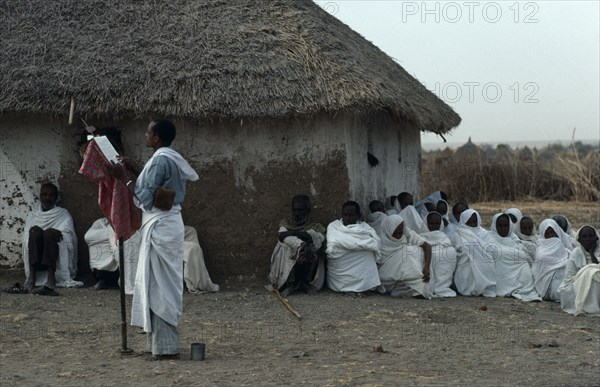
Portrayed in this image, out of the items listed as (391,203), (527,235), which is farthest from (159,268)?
(527,235)

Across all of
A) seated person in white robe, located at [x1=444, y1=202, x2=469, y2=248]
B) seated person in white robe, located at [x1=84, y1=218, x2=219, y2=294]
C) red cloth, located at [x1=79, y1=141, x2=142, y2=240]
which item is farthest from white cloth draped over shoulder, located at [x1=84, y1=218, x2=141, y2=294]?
seated person in white robe, located at [x1=444, y1=202, x2=469, y2=248]

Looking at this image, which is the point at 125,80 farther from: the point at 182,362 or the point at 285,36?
the point at 182,362

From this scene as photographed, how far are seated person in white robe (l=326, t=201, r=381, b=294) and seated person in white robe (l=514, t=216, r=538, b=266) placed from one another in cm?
180

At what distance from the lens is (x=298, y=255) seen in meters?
8.52

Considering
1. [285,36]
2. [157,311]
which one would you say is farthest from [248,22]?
[157,311]

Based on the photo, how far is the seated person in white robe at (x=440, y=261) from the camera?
895 cm

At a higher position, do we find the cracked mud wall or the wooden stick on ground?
the cracked mud wall

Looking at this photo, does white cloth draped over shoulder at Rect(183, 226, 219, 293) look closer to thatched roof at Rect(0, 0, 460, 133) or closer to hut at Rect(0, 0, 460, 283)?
hut at Rect(0, 0, 460, 283)

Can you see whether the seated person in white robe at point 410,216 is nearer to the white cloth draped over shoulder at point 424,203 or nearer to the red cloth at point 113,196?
the white cloth draped over shoulder at point 424,203

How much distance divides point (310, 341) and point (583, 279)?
280cm

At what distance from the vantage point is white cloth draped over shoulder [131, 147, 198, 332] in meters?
5.77

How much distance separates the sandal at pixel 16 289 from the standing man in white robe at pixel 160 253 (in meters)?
3.27

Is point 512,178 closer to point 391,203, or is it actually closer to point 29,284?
point 391,203

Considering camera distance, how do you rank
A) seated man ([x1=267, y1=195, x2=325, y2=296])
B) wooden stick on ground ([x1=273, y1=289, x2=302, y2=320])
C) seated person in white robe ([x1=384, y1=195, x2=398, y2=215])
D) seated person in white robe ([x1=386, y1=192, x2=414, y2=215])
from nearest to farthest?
wooden stick on ground ([x1=273, y1=289, x2=302, y2=320]) < seated man ([x1=267, y1=195, x2=325, y2=296]) < seated person in white robe ([x1=386, y1=192, x2=414, y2=215]) < seated person in white robe ([x1=384, y1=195, x2=398, y2=215])
